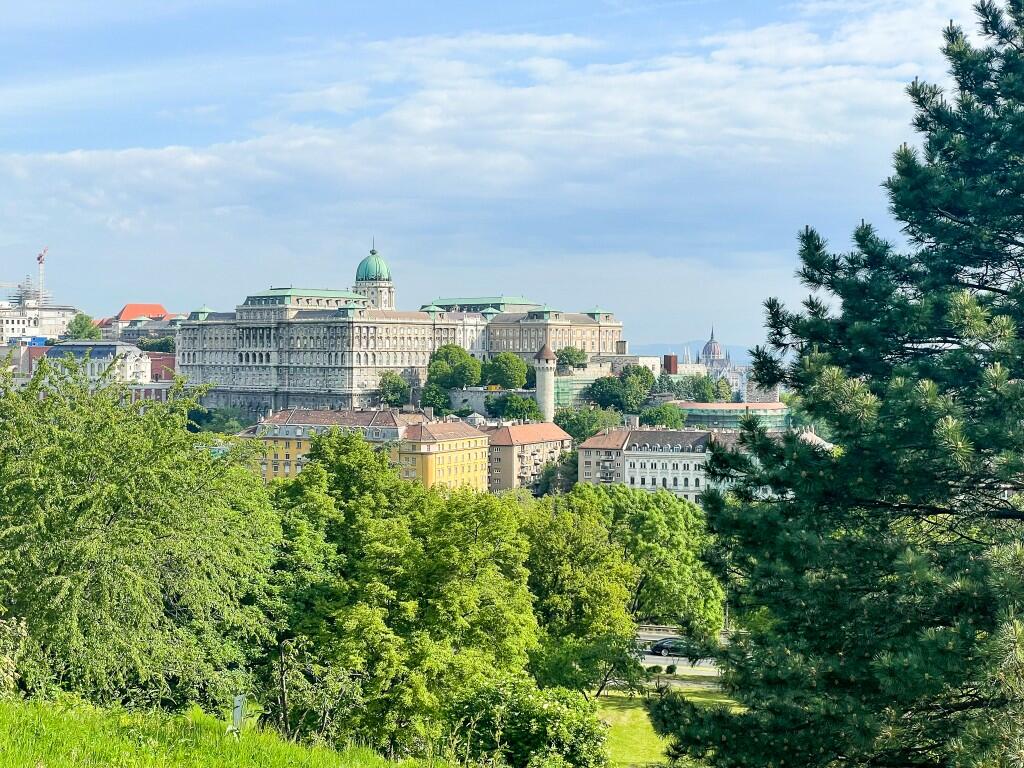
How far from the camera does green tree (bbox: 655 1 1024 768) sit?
13.2m

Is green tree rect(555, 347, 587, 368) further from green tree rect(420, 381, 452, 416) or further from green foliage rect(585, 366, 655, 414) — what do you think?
green tree rect(420, 381, 452, 416)

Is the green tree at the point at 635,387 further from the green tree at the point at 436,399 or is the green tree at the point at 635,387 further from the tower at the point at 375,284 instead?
the tower at the point at 375,284

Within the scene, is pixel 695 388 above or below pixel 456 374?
below

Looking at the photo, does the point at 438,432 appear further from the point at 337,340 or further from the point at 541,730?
the point at 541,730

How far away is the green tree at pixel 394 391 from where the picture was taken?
501 feet

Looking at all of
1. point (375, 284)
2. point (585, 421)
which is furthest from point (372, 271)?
point (585, 421)

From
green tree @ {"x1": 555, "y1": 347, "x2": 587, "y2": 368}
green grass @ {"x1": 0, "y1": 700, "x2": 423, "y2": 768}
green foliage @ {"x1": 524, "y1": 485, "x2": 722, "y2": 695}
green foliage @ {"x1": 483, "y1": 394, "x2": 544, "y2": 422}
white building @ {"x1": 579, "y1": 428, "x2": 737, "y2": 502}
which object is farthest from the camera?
green tree @ {"x1": 555, "y1": 347, "x2": 587, "y2": 368}

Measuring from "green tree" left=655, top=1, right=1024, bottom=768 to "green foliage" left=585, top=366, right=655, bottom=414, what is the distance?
12394 cm

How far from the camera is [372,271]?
190m

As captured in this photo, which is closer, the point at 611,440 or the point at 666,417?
the point at 611,440

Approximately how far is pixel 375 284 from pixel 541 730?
566 ft

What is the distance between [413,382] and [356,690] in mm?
142660

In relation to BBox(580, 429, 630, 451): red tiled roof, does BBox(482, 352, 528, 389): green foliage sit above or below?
above

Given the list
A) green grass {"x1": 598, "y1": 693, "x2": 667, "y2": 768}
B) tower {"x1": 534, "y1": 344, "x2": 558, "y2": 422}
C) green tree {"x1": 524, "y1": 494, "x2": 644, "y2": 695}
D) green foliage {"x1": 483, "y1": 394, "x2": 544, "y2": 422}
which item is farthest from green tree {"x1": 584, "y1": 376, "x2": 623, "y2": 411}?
green tree {"x1": 524, "y1": 494, "x2": 644, "y2": 695}
